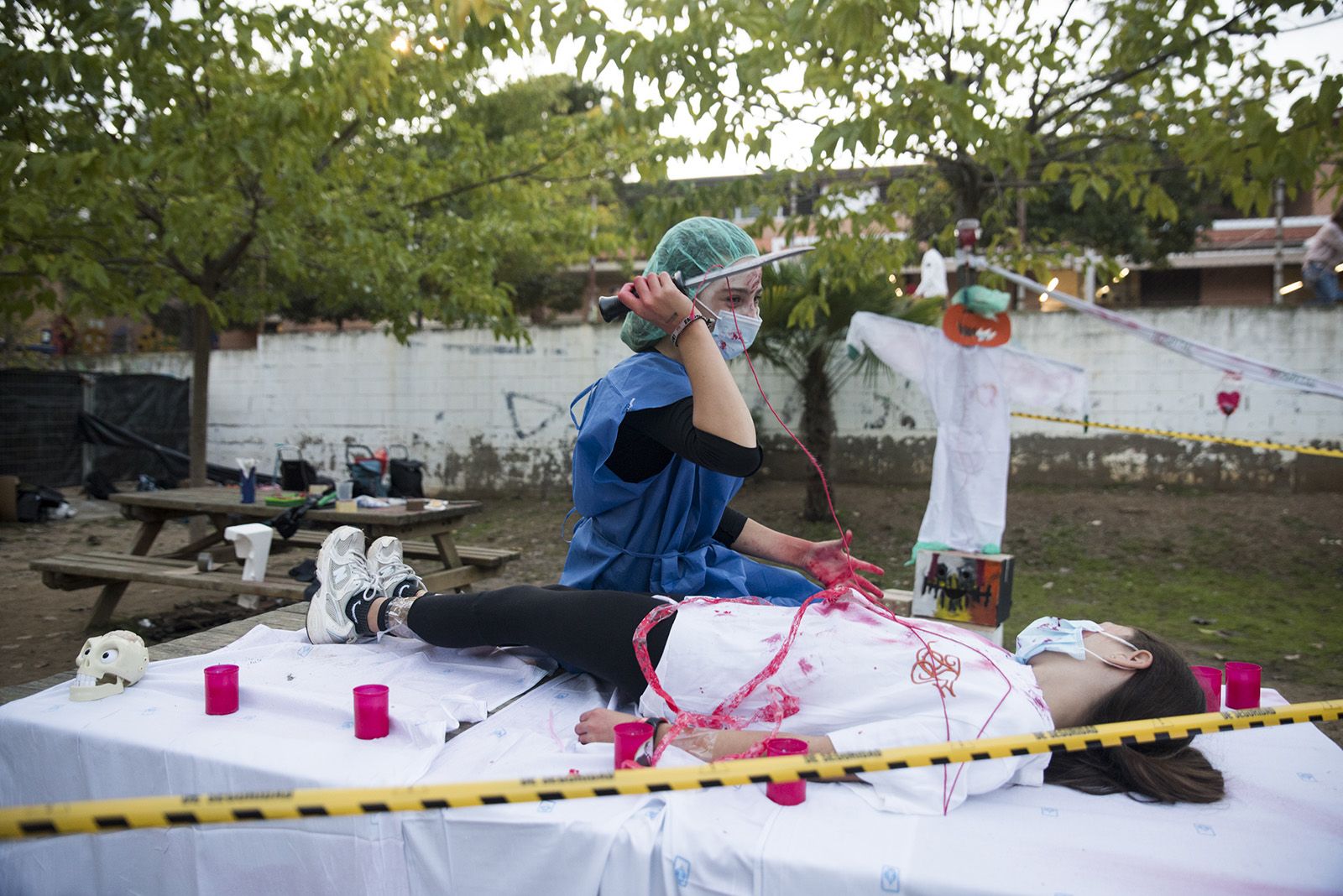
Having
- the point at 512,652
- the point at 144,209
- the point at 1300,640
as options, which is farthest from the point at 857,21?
the point at 144,209

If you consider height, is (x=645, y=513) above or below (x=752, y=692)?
above

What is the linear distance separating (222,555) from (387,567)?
11.2ft

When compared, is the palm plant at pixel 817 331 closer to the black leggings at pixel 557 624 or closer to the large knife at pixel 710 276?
the large knife at pixel 710 276

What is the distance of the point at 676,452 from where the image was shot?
213cm

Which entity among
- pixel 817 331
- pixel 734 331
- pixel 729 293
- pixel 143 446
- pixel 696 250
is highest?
pixel 817 331

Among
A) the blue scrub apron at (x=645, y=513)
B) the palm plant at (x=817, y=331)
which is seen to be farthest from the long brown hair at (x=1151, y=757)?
the palm plant at (x=817, y=331)

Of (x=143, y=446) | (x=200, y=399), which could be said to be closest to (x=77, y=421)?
(x=143, y=446)

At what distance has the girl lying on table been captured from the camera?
1.77 metres

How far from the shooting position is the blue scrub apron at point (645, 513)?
2250 mm

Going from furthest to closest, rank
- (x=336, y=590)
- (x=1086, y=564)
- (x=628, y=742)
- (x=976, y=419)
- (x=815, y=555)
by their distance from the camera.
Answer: (x=1086, y=564), (x=976, y=419), (x=336, y=590), (x=815, y=555), (x=628, y=742)

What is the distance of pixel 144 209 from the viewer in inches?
233

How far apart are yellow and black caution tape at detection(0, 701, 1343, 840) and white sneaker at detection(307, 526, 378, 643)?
133cm

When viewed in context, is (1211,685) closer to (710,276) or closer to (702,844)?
(702,844)

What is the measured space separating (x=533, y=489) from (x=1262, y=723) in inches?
337
